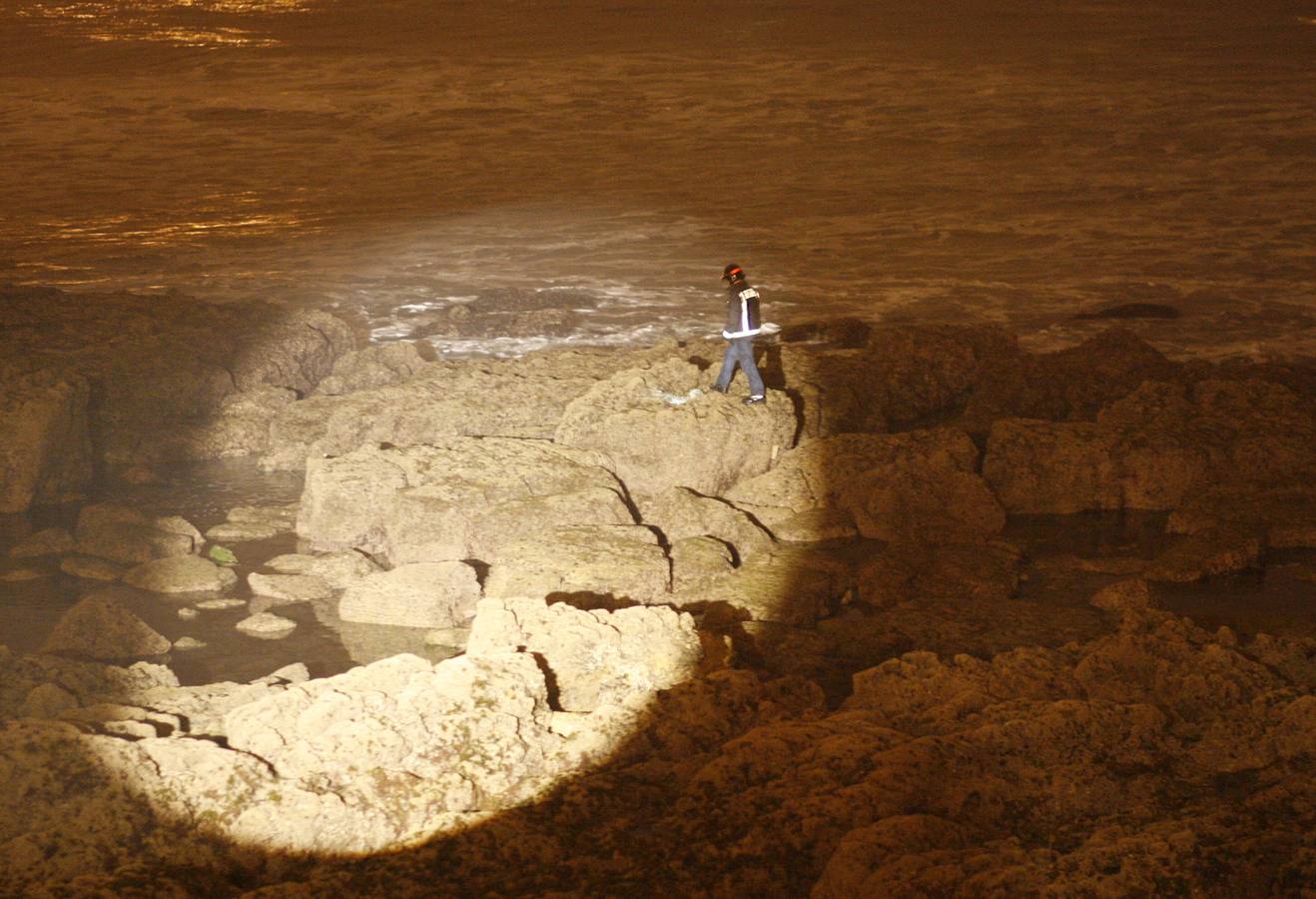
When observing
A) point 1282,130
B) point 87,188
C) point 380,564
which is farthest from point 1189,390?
point 87,188

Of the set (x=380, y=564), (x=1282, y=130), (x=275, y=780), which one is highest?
(x=1282, y=130)

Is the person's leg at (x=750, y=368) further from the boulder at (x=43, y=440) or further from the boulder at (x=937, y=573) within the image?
the boulder at (x=43, y=440)

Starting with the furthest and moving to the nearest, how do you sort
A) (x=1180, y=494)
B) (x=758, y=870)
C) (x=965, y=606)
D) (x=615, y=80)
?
1. (x=615, y=80)
2. (x=1180, y=494)
3. (x=965, y=606)
4. (x=758, y=870)

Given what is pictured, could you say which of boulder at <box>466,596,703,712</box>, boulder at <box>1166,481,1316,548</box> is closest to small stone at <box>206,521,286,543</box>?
boulder at <box>466,596,703,712</box>

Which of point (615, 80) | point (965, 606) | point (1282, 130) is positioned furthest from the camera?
point (615, 80)

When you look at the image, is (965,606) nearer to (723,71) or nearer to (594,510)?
(594,510)

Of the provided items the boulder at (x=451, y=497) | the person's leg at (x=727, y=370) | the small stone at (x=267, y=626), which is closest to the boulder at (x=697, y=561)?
the boulder at (x=451, y=497)

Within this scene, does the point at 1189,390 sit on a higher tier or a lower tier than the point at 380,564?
higher
